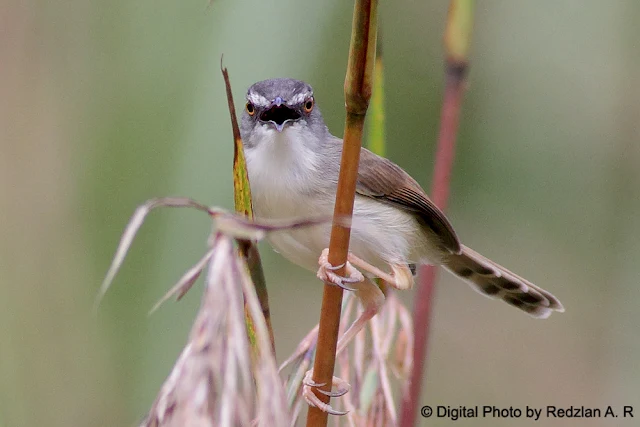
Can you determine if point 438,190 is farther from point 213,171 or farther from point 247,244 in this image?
point 247,244

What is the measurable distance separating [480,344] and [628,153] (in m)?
1.21

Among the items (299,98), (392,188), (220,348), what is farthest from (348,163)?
(392,188)

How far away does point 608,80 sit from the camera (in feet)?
9.20

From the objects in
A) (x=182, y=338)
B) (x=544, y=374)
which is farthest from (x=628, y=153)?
(x=182, y=338)

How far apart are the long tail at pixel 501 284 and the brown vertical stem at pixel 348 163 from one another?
5.53 feet

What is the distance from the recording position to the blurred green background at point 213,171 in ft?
5.44

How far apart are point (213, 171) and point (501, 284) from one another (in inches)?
65.4

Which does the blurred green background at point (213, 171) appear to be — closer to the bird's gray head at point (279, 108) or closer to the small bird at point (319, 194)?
the bird's gray head at point (279, 108)

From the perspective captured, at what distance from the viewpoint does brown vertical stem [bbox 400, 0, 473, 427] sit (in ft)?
4.51

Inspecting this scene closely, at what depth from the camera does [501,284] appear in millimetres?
2969

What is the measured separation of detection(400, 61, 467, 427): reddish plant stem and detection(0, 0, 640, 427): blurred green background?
1.31 ft

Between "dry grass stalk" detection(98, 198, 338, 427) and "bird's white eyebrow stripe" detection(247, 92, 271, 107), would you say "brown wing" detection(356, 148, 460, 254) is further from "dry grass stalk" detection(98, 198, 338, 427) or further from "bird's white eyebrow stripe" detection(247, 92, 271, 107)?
"dry grass stalk" detection(98, 198, 338, 427)

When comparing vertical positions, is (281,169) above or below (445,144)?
below

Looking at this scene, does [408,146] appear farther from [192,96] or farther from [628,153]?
[192,96]
